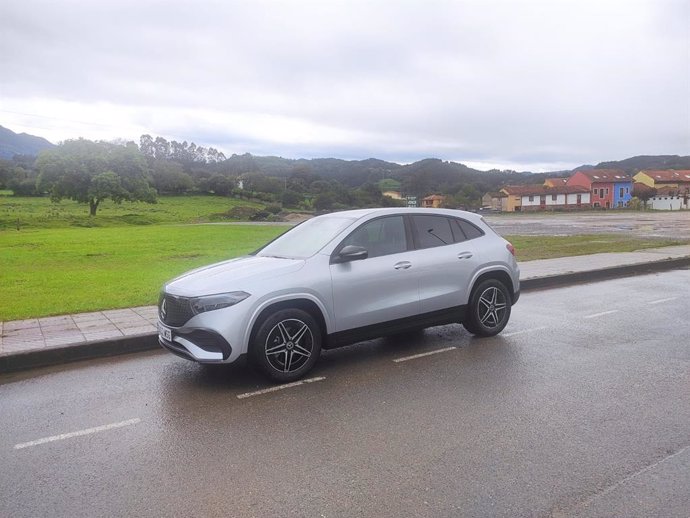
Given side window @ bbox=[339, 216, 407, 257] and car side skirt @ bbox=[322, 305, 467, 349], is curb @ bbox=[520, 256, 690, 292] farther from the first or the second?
side window @ bbox=[339, 216, 407, 257]

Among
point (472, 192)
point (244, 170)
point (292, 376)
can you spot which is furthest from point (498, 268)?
point (244, 170)

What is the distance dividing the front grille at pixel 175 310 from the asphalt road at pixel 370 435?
63 cm

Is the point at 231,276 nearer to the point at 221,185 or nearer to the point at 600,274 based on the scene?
the point at 600,274

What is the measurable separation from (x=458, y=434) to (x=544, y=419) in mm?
779

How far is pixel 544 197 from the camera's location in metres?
96.2

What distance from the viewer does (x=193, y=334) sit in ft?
16.9

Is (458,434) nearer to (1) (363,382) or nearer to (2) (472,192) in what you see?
(1) (363,382)

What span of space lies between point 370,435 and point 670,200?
105 meters

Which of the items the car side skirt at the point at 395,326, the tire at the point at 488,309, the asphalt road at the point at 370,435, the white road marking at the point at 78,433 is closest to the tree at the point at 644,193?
the tire at the point at 488,309

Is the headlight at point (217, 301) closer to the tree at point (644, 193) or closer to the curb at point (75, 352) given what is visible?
the curb at point (75, 352)

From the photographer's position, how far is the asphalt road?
3.22 m

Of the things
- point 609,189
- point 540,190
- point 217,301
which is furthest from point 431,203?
point 609,189

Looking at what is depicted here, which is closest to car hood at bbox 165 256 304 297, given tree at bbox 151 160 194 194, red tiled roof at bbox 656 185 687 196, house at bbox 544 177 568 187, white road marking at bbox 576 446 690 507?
white road marking at bbox 576 446 690 507

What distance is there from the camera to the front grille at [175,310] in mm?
5215
